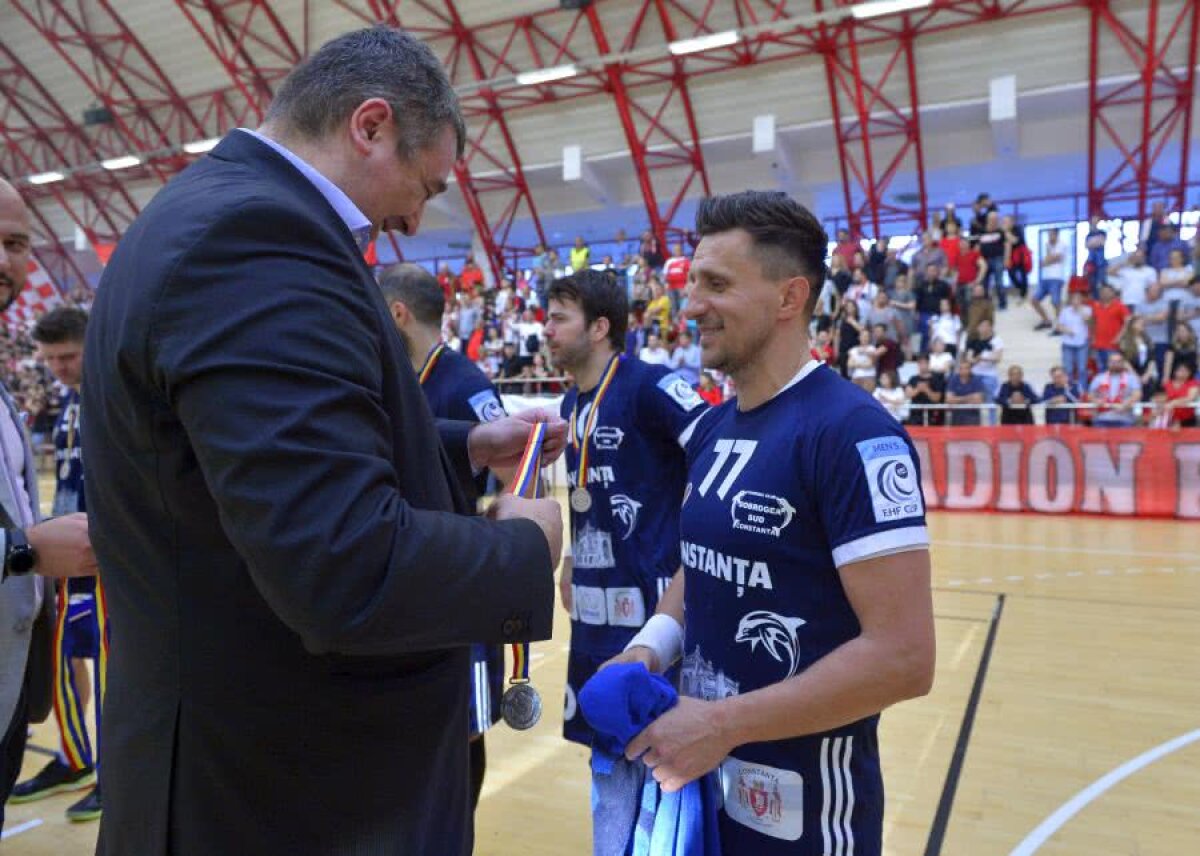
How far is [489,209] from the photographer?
907 inches

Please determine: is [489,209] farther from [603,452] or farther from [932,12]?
[603,452]

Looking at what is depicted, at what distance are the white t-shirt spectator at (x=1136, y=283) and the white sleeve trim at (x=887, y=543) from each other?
13.4 meters

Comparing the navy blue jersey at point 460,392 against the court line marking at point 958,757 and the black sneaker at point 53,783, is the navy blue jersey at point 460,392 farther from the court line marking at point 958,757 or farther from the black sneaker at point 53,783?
the black sneaker at point 53,783

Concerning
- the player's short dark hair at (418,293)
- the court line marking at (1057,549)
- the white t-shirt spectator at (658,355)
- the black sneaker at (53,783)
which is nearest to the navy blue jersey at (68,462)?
the black sneaker at (53,783)

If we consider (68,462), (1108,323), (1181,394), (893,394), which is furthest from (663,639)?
(1108,323)

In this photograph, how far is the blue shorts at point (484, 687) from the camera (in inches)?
109

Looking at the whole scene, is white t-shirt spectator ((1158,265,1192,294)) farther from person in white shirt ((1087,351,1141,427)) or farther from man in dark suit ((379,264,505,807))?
man in dark suit ((379,264,505,807))

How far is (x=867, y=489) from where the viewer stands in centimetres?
158

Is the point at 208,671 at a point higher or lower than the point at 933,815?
higher

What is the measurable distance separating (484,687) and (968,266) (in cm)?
1371

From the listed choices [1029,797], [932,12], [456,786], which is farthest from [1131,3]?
[456,786]

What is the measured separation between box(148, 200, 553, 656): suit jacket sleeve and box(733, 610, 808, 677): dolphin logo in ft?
2.82

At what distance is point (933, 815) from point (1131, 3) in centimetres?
1673

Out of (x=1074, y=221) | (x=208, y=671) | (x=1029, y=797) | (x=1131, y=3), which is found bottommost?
(x=1029, y=797)
